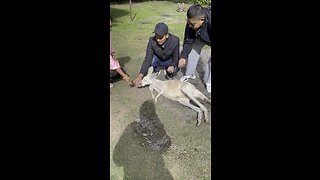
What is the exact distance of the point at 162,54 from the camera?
4555mm

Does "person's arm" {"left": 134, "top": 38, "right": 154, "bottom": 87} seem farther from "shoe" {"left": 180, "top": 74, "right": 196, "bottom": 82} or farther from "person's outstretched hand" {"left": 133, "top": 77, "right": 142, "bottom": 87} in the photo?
"shoe" {"left": 180, "top": 74, "right": 196, "bottom": 82}

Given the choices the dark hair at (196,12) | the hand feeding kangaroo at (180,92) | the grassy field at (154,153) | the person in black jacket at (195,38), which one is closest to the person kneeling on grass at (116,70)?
the grassy field at (154,153)

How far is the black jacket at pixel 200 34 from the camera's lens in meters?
3.66

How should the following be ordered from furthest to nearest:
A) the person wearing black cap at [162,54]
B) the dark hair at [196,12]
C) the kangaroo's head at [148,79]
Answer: the kangaroo's head at [148,79] → the person wearing black cap at [162,54] → the dark hair at [196,12]

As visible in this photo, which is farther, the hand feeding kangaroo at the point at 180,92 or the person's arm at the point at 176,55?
the person's arm at the point at 176,55

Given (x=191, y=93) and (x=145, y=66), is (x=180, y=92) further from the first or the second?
(x=145, y=66)

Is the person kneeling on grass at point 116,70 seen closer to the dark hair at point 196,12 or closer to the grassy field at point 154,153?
the grassy field at point 154,153

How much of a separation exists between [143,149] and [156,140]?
0.21m

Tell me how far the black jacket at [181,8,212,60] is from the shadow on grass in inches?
44.2

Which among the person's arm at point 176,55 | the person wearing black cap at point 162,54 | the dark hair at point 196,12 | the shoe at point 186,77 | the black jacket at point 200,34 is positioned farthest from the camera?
the shoe at point 186,77
